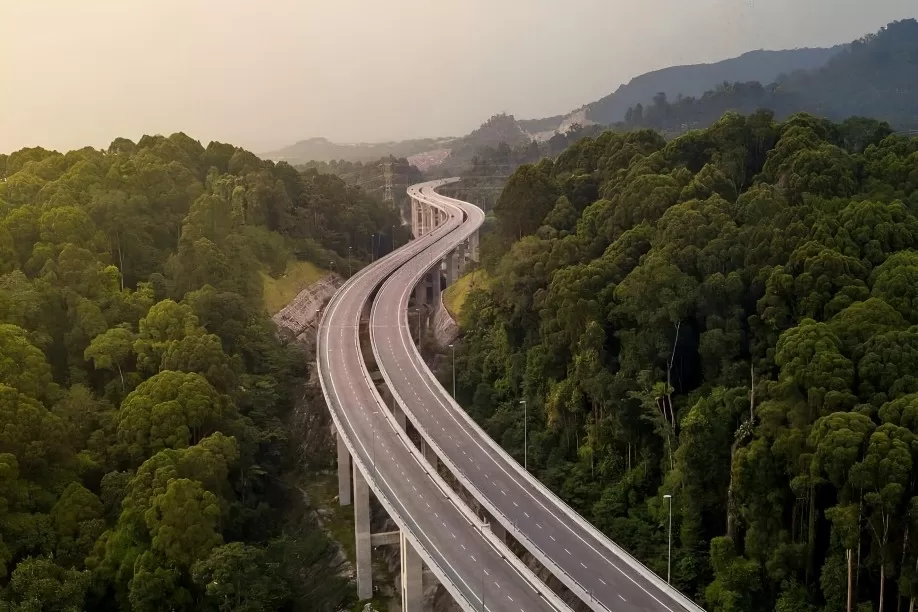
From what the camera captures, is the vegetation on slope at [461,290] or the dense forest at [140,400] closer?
the dense forest at [140,400]

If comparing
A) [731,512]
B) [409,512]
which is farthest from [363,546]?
[731,512]

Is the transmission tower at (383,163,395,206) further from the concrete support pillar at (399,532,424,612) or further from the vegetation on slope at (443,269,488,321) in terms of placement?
the concrete support pillar at (399,532,424,612)

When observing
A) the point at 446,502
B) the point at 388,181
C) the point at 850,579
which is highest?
the point at 388,181

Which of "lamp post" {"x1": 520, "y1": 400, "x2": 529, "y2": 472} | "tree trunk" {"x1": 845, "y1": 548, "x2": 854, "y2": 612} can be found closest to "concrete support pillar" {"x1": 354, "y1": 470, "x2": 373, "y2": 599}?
"lamp post" {"x1": 520, "y1": 400, "x2": 529, "y2": 472}

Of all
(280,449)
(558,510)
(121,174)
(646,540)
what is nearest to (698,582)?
(646,540)

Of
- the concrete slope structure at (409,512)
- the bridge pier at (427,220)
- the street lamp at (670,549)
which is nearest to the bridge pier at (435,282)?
the concrete slope structure at (409,512)

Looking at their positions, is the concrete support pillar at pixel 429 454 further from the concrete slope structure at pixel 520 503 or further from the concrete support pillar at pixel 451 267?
the concrete support pillar at pixel 451 267

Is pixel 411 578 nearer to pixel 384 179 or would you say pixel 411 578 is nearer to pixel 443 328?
pixel 443 328
